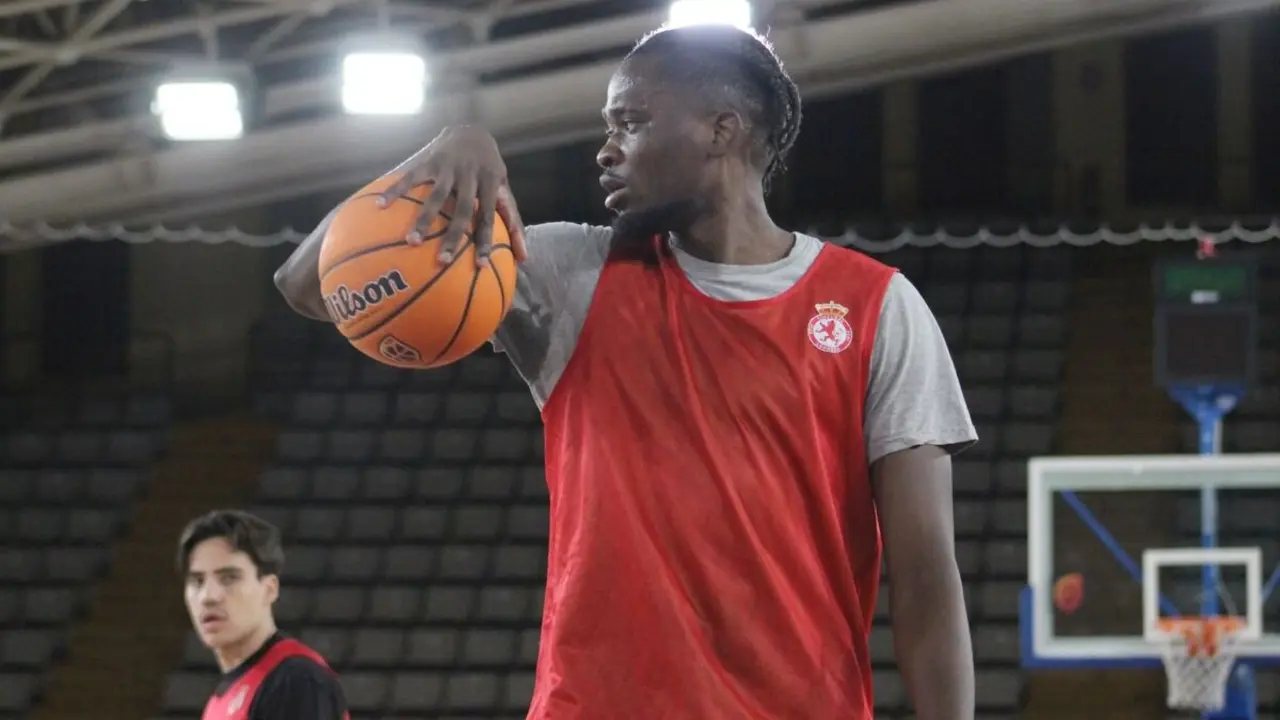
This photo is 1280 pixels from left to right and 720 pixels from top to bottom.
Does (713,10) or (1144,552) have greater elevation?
(713,10)

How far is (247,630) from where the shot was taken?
405 centimetres

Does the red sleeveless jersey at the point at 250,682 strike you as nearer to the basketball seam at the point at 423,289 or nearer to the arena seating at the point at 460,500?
the basketball seam at the point at 423,289

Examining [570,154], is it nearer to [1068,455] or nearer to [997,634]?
[1068,455]

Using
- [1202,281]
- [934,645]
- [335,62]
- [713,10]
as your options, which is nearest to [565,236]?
[934,645]

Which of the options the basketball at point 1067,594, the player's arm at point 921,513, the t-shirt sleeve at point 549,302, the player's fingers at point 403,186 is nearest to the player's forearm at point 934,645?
the player's arm at point 921,513

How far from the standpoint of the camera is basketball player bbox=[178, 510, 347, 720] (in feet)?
12.5

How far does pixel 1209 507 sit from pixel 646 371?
577cm

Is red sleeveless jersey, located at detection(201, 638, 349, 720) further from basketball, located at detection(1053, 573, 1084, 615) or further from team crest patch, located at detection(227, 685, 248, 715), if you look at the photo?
basketball, located at detection(1053, 573, 1084, 615)

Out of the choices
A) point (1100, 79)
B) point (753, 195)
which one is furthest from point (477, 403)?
point (753, 195)

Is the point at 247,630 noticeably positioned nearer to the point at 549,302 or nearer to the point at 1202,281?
the point at 549,302

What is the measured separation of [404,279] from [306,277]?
0.16m

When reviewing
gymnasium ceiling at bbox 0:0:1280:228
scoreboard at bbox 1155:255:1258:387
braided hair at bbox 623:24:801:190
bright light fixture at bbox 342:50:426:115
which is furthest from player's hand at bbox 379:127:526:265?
gymnasium ceiling at bbox 0:0:1280:228

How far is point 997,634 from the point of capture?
9500 millimetres

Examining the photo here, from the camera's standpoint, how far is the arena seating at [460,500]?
384 inches
